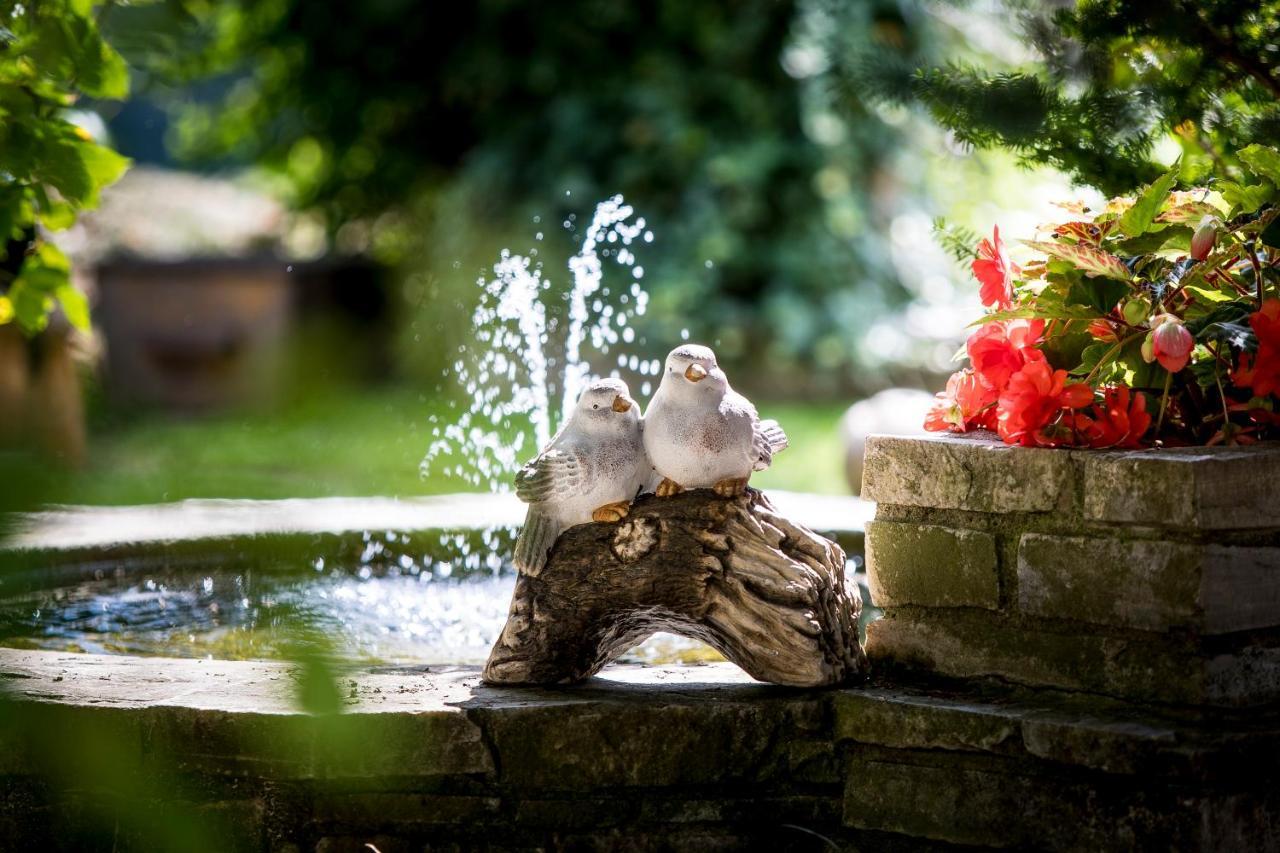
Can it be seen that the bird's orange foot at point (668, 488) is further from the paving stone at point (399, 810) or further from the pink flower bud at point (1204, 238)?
the pink flower bud at point (1204, 238)

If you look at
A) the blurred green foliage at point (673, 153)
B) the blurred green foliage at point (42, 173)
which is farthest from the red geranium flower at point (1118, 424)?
the blurred green foliage at point (673, 153)

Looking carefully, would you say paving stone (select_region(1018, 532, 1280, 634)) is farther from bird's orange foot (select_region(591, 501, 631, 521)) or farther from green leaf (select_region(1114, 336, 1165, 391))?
bird's orange foot (select_region(591, 501, 631, 521))

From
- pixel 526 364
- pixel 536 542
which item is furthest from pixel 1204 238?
pixel 526 364

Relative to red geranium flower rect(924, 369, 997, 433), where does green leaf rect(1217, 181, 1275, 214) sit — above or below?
above

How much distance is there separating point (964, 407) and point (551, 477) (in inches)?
27.4

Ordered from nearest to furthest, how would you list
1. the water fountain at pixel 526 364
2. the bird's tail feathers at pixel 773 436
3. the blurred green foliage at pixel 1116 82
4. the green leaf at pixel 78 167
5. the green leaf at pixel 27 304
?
the blurred green foliage at pixel 1116 82 → the bird's tail feathers at pixel 773 436 → the green leaf at pixel 78 167 → the green leaf at pixel 27 304 → the water fountain at pixel 526 364

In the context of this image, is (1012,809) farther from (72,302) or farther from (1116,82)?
Answer: (72,302)

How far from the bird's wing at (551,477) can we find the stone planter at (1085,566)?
1.65 ft

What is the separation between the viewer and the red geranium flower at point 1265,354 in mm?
1962

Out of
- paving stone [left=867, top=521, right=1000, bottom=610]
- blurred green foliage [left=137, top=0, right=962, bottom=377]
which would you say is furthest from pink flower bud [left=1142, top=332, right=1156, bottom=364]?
blurred green foliage [left=137, top=0, right=962, bottom=377]

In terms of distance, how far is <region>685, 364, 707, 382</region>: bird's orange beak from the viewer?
2033mm

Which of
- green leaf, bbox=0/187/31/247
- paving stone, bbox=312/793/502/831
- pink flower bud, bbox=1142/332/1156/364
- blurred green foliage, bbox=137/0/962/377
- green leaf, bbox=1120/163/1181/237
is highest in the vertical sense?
blurred green foliage, bbox=137/0/962/377

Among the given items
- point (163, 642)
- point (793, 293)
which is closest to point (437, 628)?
point (163, 642)

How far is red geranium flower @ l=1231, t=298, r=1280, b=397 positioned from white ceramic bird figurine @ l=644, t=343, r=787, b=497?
0.74 metres
